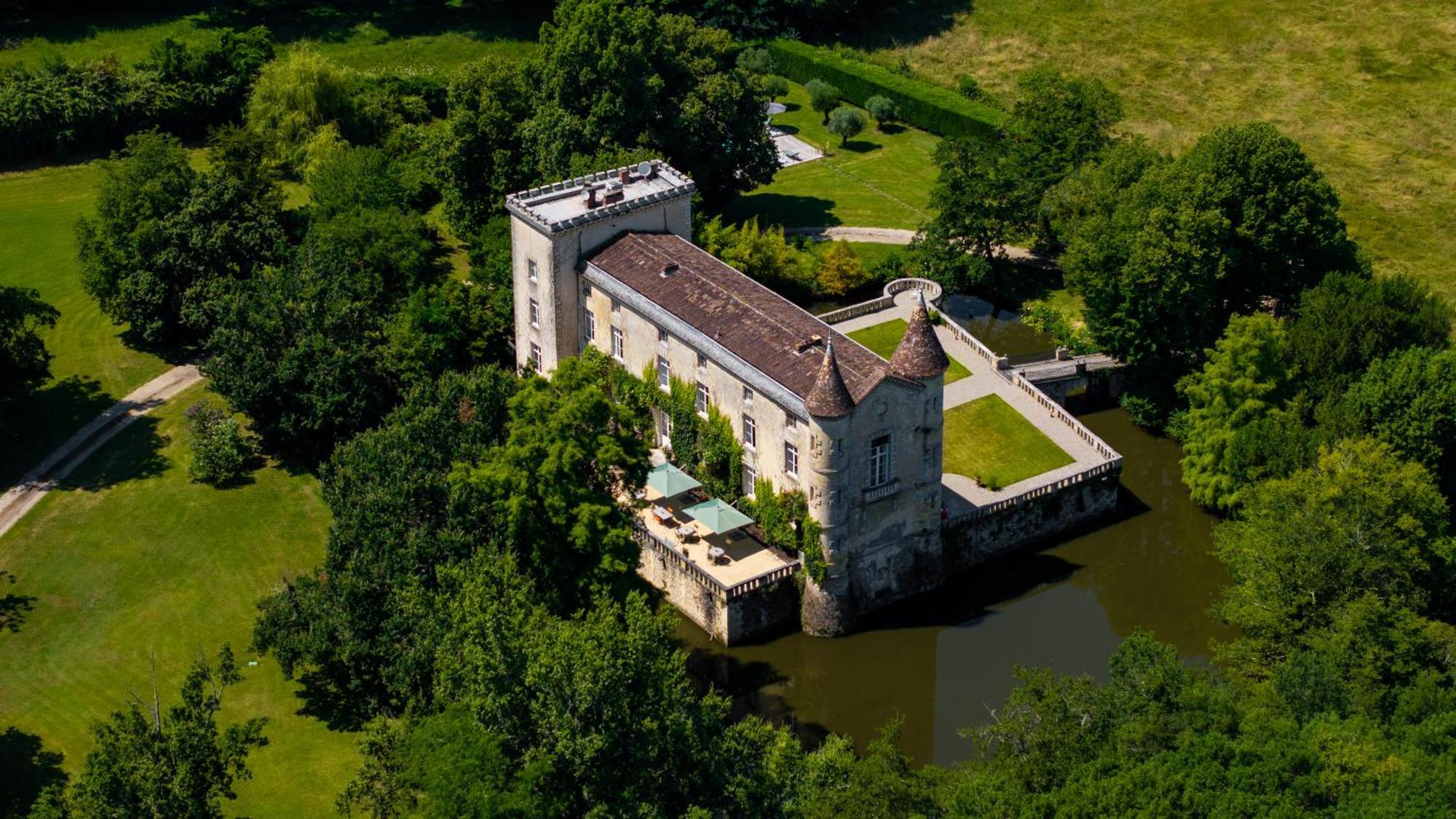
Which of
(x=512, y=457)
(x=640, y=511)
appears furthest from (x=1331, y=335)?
(x=512, y=457)

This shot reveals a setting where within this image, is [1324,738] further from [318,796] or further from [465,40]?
[465,40]

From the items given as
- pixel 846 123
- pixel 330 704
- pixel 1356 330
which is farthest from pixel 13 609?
pixel 846 123

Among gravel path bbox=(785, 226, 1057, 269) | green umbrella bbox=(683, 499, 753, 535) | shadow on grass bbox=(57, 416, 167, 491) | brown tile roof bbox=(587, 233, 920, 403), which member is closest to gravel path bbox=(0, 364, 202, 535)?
shadow on grass bbox=(57, 416, 167, 491)

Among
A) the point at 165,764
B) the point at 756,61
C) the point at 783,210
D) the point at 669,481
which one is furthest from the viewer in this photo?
the point at 756,61

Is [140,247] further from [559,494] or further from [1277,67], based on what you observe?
[1277,67]

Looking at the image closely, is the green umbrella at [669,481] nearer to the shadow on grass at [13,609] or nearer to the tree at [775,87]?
the shadow on grass at [13,609]

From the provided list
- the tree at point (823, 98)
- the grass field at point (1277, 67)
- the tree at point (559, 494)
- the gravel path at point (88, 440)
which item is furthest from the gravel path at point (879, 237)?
the tree at point (559, 494)
